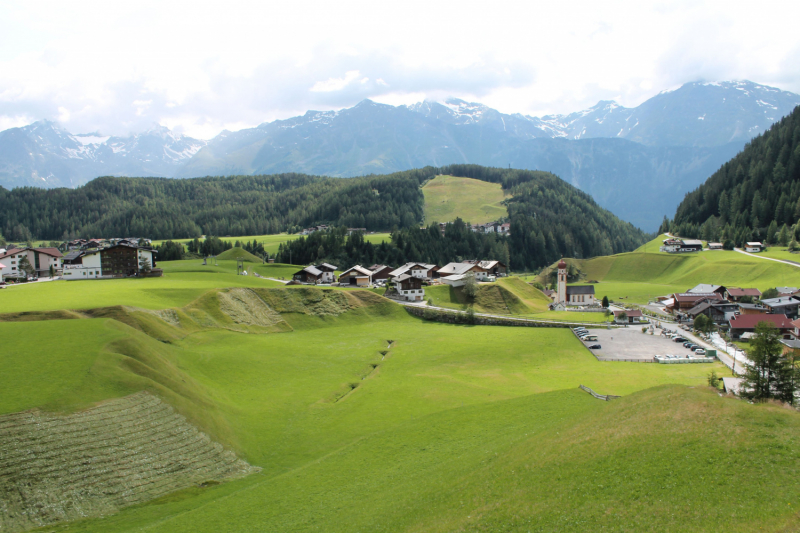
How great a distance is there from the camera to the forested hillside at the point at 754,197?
143 meters

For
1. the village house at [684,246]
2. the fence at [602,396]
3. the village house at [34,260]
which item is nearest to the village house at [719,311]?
the fence at [602,396]

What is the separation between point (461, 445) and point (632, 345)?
42.4m

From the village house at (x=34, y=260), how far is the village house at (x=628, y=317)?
10876 centimetres

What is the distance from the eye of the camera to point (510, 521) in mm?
17594

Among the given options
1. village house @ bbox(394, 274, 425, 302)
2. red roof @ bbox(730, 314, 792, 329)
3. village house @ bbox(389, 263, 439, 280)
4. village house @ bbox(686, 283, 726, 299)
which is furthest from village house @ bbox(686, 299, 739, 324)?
village house @ bbox(389, 263, 439, 280)

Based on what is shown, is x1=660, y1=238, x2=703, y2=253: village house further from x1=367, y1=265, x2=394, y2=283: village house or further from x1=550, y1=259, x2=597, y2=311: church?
x1=367, y1=265, x2=394, y2=283: village house

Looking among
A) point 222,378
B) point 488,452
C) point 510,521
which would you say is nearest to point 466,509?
point 510,521

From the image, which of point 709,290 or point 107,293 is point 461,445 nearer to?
point 107,293

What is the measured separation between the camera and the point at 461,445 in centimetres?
2953

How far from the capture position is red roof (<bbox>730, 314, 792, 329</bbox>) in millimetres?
66250

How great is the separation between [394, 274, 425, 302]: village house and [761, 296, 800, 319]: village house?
58243mm

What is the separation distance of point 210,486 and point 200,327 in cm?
3394

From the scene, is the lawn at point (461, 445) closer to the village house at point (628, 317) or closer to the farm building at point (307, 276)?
the village house at point (628, 317)

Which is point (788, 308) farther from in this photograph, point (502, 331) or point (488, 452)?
point (488, 452)
